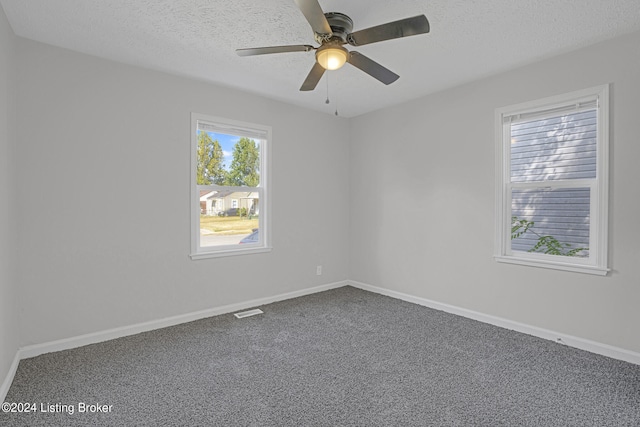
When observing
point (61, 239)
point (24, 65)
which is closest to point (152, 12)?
point (24, 65)

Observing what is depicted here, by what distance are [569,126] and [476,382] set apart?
7.63 feet

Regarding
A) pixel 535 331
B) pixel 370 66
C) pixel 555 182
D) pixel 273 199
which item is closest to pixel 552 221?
pixel 555 182

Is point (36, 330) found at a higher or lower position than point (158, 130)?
lower

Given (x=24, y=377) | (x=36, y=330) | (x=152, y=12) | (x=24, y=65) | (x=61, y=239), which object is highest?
(x=152, y=12)

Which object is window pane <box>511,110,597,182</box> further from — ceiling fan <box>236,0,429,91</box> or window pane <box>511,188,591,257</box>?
ceiling fan <box>236,0,429,91</box>

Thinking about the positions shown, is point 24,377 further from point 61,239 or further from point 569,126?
point 569,126

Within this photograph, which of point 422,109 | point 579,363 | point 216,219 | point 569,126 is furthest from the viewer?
point 422,109

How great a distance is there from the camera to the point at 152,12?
222 cm

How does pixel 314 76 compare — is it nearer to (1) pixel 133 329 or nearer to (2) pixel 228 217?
(2) pixel 228 217

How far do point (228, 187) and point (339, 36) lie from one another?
216 centimetres

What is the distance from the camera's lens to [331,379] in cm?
229

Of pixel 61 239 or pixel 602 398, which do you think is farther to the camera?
pixel 61 239

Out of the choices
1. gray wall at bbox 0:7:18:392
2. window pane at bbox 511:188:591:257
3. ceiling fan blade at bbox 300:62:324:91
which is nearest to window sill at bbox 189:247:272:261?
gray wall at bbox 0:7:18:392

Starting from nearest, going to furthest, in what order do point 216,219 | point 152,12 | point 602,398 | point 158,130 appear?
point 602,398 → point 152,12 → point 158,130 → point 216,219
